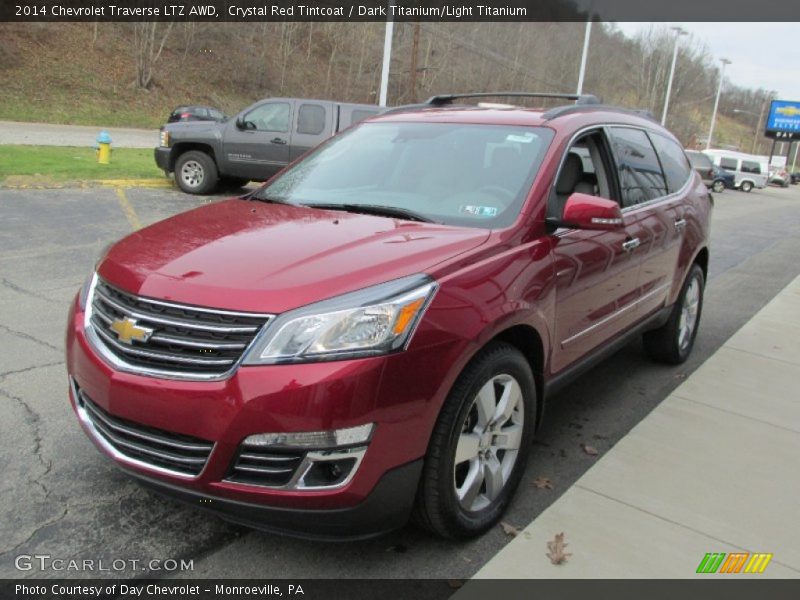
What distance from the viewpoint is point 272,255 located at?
274cm

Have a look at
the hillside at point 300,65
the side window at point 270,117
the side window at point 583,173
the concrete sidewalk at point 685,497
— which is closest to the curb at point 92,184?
the side window at point 270,117

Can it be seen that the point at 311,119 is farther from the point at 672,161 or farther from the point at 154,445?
the point at 154,445

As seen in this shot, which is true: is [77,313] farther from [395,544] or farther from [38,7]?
[38,7]

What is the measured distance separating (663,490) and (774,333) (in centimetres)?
394

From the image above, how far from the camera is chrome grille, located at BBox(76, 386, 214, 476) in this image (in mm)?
2438

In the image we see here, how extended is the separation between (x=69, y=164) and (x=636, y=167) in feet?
42.3

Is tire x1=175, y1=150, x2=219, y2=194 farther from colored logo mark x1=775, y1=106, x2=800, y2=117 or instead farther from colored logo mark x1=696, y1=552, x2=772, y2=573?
colored logo mark x1=775, y1=106, x2=800, y2=117

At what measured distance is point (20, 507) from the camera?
2959 mm

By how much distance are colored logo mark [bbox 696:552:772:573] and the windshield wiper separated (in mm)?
1857

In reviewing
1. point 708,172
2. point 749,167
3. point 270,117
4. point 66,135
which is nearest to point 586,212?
point 270,117

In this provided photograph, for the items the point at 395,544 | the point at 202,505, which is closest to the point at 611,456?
the point at 395,544

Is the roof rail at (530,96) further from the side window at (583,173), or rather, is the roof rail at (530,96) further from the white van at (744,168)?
the white van at (744,168)

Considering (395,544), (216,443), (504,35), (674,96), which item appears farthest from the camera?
(674,96)

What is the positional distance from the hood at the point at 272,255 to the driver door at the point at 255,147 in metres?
9.82
